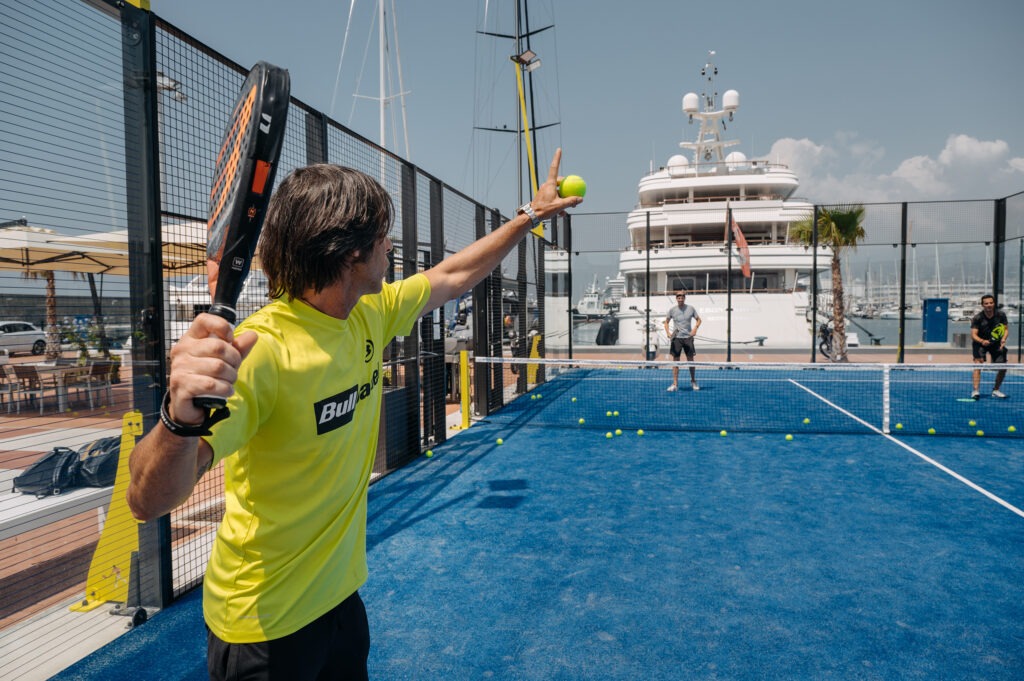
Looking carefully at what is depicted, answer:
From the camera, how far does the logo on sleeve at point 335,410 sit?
5.29 ft

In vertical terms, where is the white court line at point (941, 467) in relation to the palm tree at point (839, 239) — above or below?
below

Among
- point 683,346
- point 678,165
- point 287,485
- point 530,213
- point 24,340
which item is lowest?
point 683,346

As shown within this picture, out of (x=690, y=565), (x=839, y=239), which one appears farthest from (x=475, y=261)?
(x=839, y=239)

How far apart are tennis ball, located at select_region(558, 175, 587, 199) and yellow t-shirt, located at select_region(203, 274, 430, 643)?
4.38 feet

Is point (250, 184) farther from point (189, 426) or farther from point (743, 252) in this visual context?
point (743, 252)

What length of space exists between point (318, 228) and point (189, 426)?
67 centimetres

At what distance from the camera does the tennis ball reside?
2.69 meters

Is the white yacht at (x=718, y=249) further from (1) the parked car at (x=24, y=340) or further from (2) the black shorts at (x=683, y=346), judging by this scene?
(1) the parked car at (x=24, y=340)

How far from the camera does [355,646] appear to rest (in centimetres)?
185

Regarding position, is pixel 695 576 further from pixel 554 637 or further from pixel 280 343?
pixel 280 343

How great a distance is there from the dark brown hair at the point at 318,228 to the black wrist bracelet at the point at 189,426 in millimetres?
590

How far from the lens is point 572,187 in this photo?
8.86 feet

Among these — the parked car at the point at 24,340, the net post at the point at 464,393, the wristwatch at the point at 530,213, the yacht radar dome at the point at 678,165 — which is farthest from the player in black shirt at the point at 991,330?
the parked car at the point at 24,340

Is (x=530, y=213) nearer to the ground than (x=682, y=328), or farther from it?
farther from it
